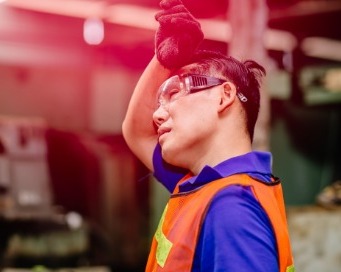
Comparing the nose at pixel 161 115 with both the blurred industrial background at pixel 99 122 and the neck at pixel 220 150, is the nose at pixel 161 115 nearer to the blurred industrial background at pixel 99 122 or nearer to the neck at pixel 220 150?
the neck at pixel 220 150

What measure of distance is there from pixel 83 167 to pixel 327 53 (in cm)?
510

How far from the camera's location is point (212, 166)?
7.09ft

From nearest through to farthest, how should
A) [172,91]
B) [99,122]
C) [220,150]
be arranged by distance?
[220,150], [172,91], [99,122]

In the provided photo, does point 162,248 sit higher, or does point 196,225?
point 196,225

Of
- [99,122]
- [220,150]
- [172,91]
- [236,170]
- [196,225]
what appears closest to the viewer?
[196,225]

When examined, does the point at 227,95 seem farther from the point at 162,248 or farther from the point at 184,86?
the point at 162,248

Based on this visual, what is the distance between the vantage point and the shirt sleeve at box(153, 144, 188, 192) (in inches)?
102

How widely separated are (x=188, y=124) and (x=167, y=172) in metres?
0.51

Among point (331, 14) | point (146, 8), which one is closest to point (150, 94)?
point (146, 8)

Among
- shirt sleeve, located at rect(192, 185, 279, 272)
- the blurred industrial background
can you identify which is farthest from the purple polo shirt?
the blurred industrial background

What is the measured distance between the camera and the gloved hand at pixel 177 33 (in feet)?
7.34

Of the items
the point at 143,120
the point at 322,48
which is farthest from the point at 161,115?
the point at 322,48

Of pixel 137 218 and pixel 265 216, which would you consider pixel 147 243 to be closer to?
pixel 137 218

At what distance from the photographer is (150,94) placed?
2.74 meters
